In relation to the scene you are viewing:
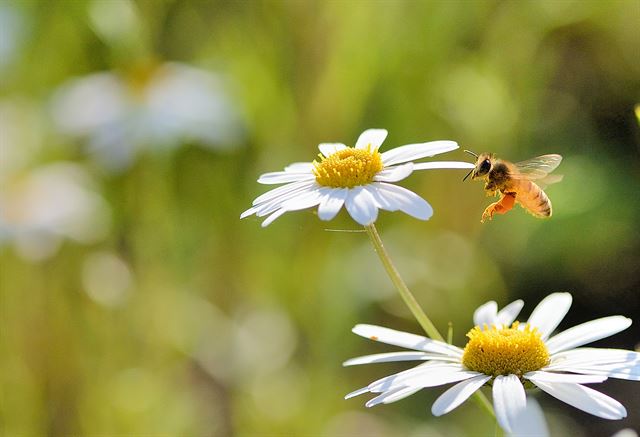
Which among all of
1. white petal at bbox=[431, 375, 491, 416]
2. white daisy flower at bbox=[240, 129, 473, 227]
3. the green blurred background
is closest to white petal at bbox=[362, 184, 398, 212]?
white daisy flower at bbox=[240, 129, 473, 227]

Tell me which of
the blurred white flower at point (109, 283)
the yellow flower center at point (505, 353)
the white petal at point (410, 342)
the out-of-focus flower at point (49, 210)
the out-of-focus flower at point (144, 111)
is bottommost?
the yellow flower center at point (505, 353)

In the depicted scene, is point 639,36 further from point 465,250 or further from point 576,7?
point 465,250

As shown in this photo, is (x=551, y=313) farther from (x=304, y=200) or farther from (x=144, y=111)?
(x=144, y=111)

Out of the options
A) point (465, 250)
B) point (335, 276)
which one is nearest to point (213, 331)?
point (335, 276)

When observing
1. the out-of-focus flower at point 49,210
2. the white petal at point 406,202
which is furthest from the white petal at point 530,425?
the out-of-focus flower at point 49,210

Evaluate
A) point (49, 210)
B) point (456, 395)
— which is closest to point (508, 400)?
point (456, 395)

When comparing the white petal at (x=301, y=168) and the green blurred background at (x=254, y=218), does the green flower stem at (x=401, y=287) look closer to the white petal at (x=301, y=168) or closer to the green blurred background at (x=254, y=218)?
the white petal at (x=301, y=168)
